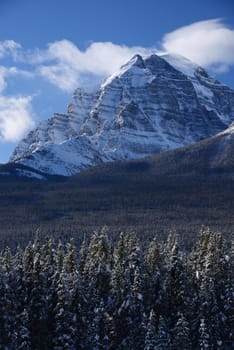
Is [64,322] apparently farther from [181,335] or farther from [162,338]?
[181,335]

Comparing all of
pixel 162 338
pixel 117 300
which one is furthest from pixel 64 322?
pixel 162 338

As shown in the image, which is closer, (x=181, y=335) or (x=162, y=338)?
(x=162, y=338)

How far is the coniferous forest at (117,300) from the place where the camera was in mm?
72062

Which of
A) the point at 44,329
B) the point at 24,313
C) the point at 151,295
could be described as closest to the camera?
the point at 24,313

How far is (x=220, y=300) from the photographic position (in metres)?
79.8

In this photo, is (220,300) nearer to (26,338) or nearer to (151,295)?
(151,295)

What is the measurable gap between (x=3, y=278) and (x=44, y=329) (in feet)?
23.1

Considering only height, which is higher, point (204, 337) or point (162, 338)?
point (204, 337)

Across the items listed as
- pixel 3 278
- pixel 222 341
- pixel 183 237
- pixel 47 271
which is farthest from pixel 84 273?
pixel 183 237

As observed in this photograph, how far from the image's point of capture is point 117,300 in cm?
7594

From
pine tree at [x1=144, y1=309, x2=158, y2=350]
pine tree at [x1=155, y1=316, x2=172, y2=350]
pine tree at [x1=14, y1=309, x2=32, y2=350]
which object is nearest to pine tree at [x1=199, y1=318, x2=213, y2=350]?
pine tree at [x1=155, y1=316, x2=172, y2=350]

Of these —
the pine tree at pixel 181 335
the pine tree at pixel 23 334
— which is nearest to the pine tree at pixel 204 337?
the pine tree at pixel 181 335

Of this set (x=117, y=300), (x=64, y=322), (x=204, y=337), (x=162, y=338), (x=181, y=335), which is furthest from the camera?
(x=117, y=300)

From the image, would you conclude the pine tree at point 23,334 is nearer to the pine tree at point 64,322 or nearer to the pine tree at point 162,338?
the pine tree at point 64,322
